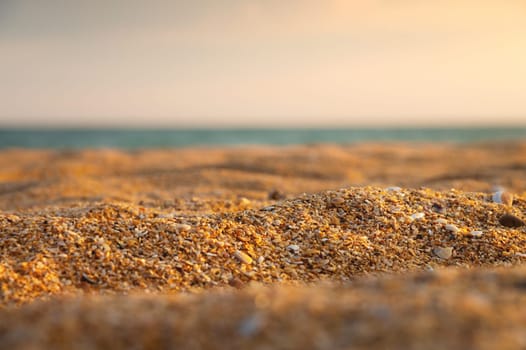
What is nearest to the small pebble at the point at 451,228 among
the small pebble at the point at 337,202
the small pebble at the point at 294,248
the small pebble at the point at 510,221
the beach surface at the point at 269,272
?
the beach surface at the point at 269,272

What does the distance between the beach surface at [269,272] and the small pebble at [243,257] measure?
0.02 metres

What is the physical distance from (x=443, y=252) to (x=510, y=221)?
3.13ft

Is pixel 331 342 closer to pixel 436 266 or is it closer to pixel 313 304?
pixel 313 304

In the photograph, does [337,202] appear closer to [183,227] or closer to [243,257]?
[243,257]

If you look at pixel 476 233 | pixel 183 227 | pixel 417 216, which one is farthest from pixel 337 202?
pixel 183 227

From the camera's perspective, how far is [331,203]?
4.19 meters

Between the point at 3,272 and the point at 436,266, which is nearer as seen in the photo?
the point at 3,272

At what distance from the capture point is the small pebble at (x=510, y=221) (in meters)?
4.07

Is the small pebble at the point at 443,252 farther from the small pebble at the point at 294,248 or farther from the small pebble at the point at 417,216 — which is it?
the small pebble at the point at 294,248

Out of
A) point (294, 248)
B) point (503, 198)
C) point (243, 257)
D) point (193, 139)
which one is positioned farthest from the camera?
point (193, 139)

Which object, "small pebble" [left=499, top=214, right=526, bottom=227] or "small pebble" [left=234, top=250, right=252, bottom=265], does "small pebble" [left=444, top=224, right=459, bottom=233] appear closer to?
"small pebble" [left=499, top=214, right=526, bottom=227]

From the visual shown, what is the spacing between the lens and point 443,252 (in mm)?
3568

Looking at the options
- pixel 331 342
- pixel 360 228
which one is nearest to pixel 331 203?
pixel 360 228

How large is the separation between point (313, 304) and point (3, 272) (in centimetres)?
210
